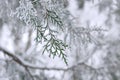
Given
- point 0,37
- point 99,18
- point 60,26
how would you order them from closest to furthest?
point 60,26, point 99,18, point 0,37

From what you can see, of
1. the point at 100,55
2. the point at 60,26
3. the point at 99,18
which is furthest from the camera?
the point at 99,18

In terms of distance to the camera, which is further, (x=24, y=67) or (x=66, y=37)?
(x=24, y=67)

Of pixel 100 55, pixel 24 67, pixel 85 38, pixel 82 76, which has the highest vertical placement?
pixel 85 38

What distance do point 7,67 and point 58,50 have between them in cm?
230

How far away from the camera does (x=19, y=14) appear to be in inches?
75.7

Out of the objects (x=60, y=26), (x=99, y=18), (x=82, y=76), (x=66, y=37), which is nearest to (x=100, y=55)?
(x=82, y=76)

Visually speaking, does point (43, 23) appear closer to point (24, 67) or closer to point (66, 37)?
point (66, 37)

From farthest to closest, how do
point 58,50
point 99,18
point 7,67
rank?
point 99,18 < point 7,67 < point 58,50

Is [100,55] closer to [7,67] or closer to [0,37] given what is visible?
[7,67]

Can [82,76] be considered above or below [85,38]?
below

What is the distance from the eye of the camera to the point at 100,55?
7.00 meters

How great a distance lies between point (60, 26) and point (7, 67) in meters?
2.19

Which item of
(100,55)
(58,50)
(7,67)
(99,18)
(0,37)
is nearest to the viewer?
(58,50)

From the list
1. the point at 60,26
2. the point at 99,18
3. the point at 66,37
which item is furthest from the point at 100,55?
the point at 60,26
